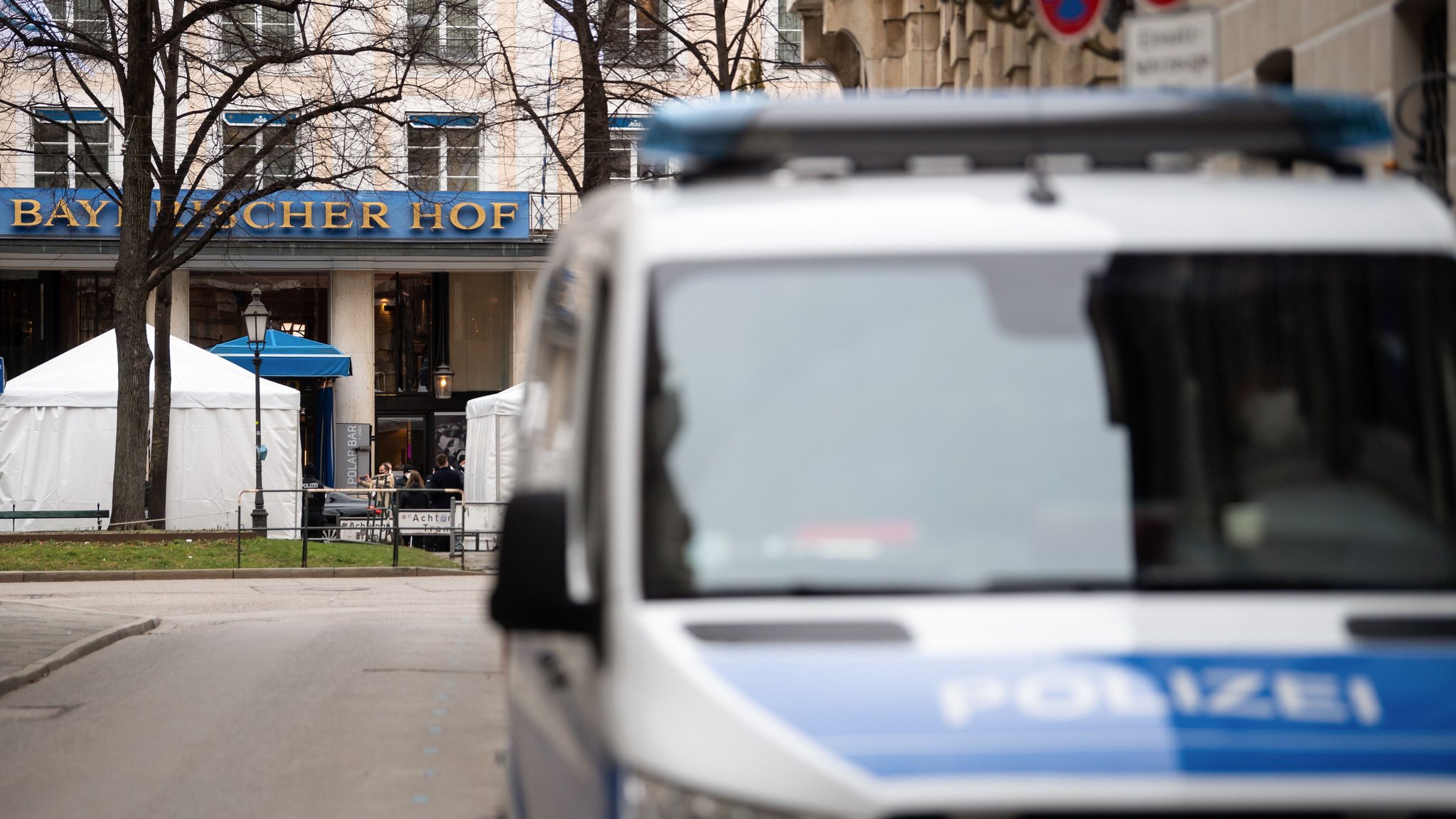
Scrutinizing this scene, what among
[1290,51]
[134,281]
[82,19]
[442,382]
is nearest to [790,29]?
[442,382]

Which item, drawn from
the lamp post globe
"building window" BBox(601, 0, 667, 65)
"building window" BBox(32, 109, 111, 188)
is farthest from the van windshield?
the lamp post globe

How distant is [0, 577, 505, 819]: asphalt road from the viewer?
845 cm

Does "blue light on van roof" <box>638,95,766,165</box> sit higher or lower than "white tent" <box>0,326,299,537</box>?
higher

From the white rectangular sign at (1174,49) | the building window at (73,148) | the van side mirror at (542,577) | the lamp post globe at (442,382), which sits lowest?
the van side mirror at (542,577)

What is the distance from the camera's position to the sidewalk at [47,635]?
1348cm

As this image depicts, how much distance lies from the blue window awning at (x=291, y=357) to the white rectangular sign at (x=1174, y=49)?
117ft

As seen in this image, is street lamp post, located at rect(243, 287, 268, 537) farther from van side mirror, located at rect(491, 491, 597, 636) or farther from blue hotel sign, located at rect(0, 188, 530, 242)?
van side mirror, located at rect(491, 491, 597, 636)

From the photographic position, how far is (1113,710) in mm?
2945

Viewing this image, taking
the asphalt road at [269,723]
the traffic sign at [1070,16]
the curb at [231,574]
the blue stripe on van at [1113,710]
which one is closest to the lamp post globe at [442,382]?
the curb at [231,574]

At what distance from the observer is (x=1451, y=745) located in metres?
2.97

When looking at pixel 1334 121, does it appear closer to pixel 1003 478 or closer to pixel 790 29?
pixel 1003 478

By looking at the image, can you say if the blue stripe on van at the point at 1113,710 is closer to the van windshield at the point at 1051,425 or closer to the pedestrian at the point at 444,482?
the van windshield at the point at 1051,425

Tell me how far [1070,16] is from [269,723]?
611cm

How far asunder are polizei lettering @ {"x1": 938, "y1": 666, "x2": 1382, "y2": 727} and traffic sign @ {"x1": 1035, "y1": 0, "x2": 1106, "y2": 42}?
6.51 metres
